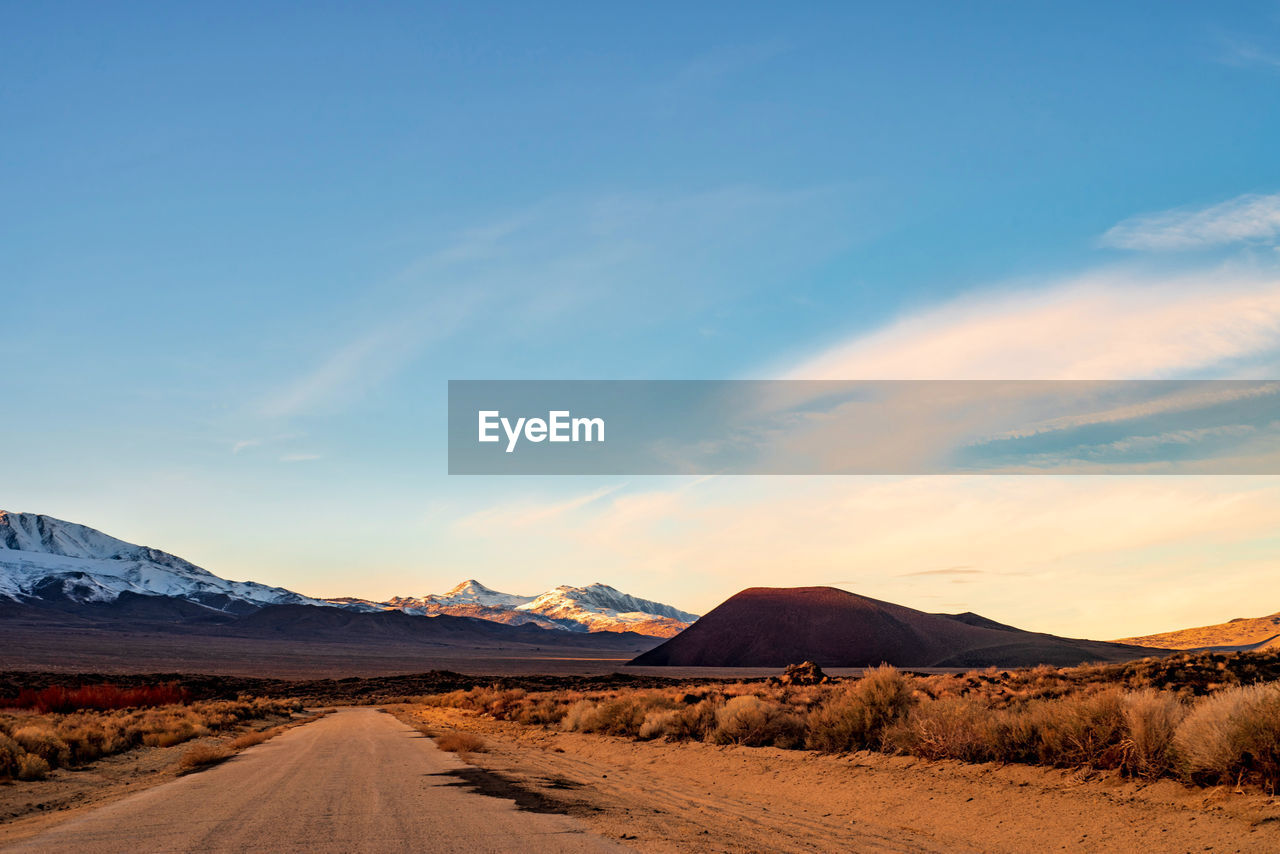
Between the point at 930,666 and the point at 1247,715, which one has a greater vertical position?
the point at 1247,715

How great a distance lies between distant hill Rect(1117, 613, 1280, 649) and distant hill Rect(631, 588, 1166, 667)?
1012 inches

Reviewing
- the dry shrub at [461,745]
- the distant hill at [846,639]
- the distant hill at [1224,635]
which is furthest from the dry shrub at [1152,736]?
the distant hill at [1224,635]

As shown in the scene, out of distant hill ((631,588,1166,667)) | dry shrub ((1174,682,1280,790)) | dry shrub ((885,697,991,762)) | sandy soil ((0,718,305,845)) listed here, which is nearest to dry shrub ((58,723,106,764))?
sandy soil ((0,718,305,845))

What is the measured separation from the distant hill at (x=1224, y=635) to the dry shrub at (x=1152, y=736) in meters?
153

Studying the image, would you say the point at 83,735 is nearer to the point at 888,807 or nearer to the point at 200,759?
the point at 200,759

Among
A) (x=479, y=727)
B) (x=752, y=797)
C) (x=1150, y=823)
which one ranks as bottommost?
(x=479, y=727)

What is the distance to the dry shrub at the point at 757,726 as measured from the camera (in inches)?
747

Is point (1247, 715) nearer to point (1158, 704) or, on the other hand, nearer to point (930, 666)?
point (1158, 704)

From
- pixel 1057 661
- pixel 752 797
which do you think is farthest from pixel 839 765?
pixel 1057 661

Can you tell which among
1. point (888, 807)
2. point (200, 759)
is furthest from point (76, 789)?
point (888, 807)

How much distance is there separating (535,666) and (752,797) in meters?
123

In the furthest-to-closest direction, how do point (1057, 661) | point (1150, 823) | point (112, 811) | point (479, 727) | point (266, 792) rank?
point (1057, 661)
point (479, 727)
point (266, 792)
point (112, 811)
point (1150, 823)

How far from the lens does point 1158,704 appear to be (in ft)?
37.8

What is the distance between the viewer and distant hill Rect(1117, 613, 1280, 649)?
480 feet
